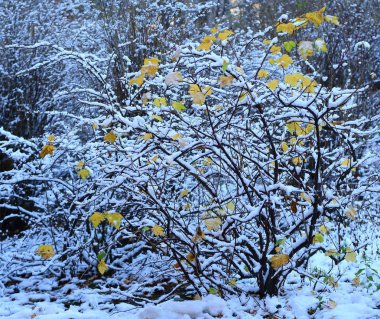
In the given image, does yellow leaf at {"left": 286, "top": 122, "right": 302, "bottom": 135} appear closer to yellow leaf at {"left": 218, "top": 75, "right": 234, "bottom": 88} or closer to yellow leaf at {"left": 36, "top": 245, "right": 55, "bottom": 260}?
yellow leaf at {"left": 218, "top": 75, "right": 234, "bottom": 88}

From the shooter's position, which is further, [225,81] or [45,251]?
[45,251]

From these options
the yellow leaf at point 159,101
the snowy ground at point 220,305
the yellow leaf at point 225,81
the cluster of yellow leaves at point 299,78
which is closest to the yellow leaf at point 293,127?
the cluster of yellow leaves at point 299,78

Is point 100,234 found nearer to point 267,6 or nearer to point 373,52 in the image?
point 373,52

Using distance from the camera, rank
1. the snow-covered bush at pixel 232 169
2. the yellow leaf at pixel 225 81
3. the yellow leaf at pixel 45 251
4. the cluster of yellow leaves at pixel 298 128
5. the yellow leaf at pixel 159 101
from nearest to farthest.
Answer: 1. the yellow leaf at pixel 225 81
2. the snow-covered bush at pixel 232 169
3. the yellow leaf at pixel 159 101
4. the cluster of yellow leaves at pixel 298 128
5. the yellow leaf at pixel 45 251

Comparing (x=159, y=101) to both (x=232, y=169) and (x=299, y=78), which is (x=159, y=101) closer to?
(x=232, y=169)

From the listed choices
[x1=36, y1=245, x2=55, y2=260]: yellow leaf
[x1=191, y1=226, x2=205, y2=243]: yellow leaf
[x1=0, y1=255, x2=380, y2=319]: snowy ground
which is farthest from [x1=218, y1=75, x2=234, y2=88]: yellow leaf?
[x1=36, y1=245, x2=55, y2=260]: yellow leaf

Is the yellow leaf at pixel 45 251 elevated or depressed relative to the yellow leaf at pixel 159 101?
depressed

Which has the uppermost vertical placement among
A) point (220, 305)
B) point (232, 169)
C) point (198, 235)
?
point (232, 169)

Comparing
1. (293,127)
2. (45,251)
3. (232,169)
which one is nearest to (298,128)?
(293,127)

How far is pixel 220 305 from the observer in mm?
2893

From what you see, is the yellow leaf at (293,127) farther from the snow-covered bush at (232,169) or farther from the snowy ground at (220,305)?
the snowy ground at (220,305)

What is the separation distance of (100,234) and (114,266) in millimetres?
445

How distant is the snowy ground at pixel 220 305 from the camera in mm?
2850

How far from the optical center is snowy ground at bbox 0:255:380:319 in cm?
285
